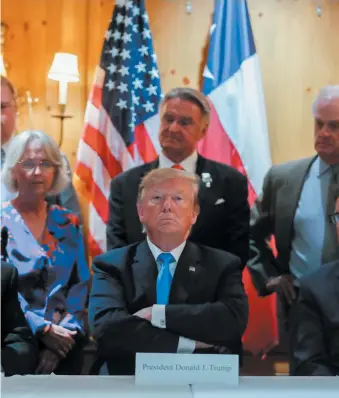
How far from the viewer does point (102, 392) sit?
3.94 feet

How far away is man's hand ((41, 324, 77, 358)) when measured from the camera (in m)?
1.56

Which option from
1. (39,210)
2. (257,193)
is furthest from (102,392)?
(257,193)

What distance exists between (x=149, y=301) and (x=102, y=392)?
341 mm

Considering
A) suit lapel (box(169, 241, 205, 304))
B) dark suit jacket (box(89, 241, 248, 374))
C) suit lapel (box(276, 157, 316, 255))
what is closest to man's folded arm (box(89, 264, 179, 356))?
dark suit jacket (box(89, 241, 248, 374))

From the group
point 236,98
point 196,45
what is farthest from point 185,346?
point 196,45

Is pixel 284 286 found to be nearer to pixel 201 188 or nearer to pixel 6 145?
pixel 201 188

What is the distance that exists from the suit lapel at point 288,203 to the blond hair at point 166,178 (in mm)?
288

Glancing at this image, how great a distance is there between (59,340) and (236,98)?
92cm

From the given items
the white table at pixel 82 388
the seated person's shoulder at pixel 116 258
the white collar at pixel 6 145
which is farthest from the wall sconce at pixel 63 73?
the white table at pixel 82 388

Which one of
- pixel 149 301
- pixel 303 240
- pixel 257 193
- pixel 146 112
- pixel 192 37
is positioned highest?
pixel 192 37

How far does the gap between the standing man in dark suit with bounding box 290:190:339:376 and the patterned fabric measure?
2.04 feet

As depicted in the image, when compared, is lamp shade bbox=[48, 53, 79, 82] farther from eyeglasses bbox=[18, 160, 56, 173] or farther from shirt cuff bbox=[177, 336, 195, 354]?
shirt cuff bbox=[177, 336, 195, 354]

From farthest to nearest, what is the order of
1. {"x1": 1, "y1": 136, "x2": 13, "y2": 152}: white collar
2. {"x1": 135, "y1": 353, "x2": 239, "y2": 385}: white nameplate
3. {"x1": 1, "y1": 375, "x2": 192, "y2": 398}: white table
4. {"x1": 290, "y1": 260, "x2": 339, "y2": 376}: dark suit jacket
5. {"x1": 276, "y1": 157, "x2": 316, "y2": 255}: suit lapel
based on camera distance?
{"x1": 276, "y1": 157, "x2": 316, "y2": 255}: suit lapel → {"x1": 1, "y1": 136, "x2": 13, "y2": 152}: white collar → {"x1": 290, "y1": 260, "x2": 339, "y2": 376}: dark suit jacket → {"x1": 135, "y1": 353, "x2": 239, "y2": 385}: white nameplate → {"x1": 1, "y1": 375, "x2": 192, "y2": 398}: white table

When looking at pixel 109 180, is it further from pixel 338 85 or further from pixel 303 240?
pixel 338 85
